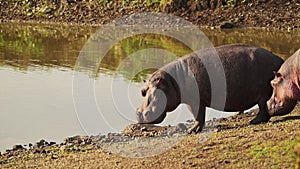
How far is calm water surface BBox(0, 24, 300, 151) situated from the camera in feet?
45.4

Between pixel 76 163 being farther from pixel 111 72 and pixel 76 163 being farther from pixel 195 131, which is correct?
pixel 111 72

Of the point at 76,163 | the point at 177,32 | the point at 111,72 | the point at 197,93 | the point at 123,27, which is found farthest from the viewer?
the point at 123,27

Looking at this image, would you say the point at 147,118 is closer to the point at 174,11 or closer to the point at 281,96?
the point at 281,96

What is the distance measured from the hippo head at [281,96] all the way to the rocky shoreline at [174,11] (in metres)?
22.5

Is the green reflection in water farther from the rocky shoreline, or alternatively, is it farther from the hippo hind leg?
the hippo hind leg

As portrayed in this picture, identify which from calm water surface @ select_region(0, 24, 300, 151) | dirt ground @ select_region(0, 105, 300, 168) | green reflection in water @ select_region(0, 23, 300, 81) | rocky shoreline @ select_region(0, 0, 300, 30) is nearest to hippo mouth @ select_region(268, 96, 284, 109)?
dirt ground @ select_region(0, 105, 300, 168)

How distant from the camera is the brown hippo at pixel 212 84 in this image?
10930 mm

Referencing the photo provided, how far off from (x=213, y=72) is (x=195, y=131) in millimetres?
1019

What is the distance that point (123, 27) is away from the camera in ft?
118

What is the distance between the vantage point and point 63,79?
19266mm

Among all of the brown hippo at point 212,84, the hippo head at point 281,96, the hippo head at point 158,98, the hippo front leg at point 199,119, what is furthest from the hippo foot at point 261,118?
the hippo head at point 158,98

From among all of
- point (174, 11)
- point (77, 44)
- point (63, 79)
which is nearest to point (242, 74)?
point (63, 79)

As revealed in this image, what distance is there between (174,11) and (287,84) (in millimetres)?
27264

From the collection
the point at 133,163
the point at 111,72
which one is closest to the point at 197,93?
the point at 133,163
